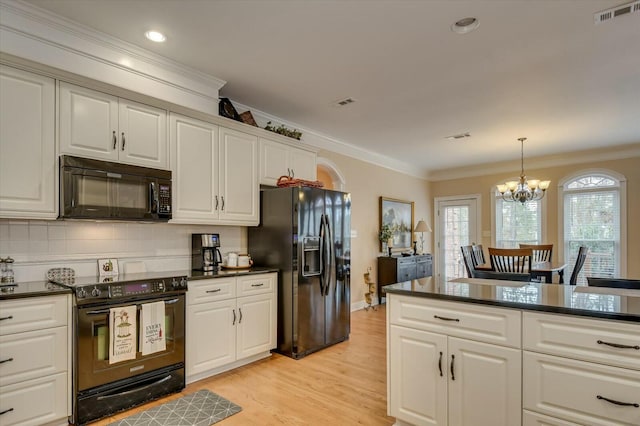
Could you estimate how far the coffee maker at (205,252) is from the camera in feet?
11.5

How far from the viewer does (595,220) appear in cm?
629

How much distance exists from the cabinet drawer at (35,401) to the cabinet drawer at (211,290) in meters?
0.99

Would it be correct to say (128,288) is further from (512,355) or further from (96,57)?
(512,355)

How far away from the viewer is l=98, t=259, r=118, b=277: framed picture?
114 inches

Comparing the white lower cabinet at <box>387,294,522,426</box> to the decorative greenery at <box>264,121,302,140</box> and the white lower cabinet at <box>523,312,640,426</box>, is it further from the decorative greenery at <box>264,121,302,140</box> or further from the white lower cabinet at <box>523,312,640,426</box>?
the decorative greenery at <box>264,121,302,140</box>

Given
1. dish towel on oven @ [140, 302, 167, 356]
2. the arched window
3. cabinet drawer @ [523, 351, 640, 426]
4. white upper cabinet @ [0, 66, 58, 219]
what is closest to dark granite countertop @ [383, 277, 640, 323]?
cabinet drawer @ [523, 351, 640, 426]

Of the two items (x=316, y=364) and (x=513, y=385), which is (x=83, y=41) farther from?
(x=513, y=385)

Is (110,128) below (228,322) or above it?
above

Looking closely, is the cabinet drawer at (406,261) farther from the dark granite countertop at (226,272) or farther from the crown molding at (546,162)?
Result: the dark granite countertop at (226,272)

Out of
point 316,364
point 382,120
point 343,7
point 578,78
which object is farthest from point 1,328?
point 578,78

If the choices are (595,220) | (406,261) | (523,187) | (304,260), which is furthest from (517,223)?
(304,260)

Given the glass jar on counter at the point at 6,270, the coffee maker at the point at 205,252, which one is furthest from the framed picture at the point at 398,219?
the glass jar on counter at the point at 6,270

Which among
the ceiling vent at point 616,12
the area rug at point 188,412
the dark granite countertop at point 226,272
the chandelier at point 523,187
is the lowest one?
the area rug at point 188,412

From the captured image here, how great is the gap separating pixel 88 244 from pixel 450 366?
2800 mm
